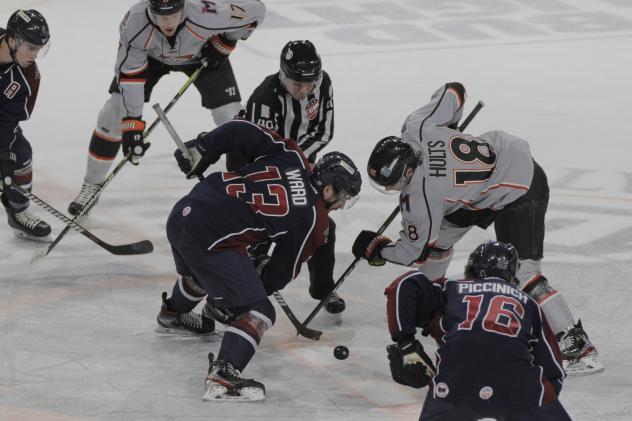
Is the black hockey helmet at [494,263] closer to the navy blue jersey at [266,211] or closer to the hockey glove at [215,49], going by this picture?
the navy blue jersey at [266,211]

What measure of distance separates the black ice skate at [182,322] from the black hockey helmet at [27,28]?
50.9 inches

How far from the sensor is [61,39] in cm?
859

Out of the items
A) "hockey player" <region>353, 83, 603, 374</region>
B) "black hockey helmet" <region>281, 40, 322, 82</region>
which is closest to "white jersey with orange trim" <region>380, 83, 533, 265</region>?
"hockey player" <region>353, 83, 603, 374</region>

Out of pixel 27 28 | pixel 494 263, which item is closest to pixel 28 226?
pixel 27 28

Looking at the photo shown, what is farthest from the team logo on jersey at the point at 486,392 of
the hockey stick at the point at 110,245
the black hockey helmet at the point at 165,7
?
the black hockey helmet at the point at 165,7

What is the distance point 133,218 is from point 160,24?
1.02 meters

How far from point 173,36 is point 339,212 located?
1209 millimetres

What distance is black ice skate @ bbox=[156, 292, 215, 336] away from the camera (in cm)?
446

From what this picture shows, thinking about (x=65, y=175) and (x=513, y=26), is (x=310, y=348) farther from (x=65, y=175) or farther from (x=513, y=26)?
(x=513, y=26)

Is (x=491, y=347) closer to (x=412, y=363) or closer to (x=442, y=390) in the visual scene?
A: (x=442, y=390)

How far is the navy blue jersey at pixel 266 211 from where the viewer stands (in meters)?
3.92

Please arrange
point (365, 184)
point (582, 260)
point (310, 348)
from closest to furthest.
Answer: point (310, 348) < point (582, 260) < point (365, 184)

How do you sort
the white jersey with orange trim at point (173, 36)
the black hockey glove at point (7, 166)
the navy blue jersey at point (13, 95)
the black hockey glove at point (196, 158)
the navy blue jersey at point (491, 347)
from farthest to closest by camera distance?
the white jersey with orange trim at point (173, 36) → the black hockey glove at point (7, 166) → the navy blue jersey at point (13, 95) → the black hockey glove at point (196, 158) → the navy blue jersey at point (491, 347)

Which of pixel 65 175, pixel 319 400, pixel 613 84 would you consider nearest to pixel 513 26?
pixel 613 84
